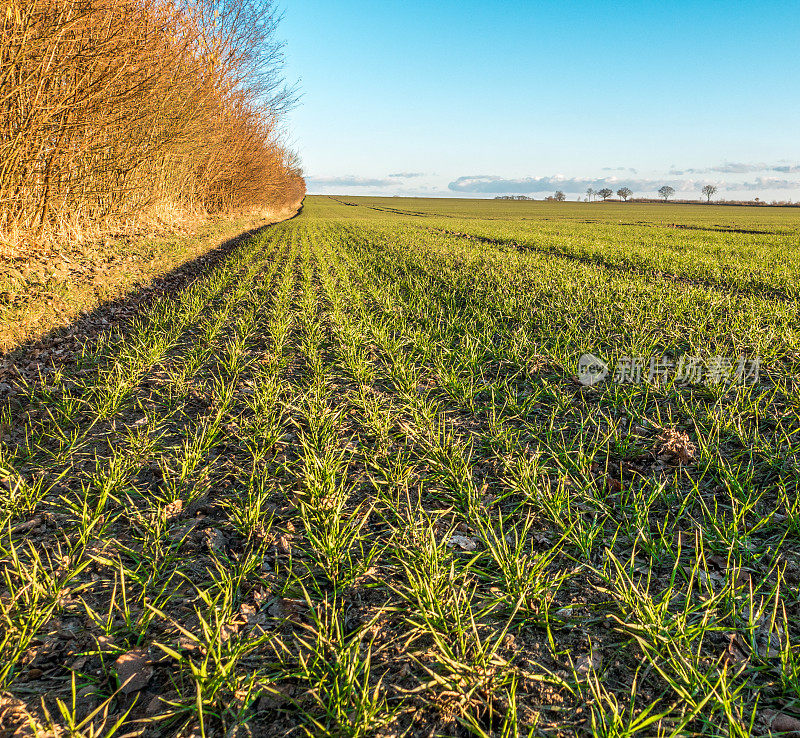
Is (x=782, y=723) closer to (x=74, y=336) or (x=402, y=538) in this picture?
(x=402, y=538)

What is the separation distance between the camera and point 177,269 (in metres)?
12.4

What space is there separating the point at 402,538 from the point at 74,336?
248 inches

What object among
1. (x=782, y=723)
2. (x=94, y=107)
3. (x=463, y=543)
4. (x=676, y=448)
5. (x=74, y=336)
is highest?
(x=94, y=107)

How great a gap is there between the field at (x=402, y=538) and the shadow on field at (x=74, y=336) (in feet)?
0.24

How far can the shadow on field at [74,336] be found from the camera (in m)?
5.30

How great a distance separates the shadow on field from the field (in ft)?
0.24

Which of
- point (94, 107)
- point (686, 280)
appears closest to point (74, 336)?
point (94, 107)

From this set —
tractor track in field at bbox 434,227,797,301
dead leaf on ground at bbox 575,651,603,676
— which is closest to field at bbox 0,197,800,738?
dead leaf on ground at bbox 575,651,603,676

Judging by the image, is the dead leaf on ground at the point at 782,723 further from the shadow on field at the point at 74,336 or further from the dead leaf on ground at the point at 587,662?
the shadow on field at the point at 74,336

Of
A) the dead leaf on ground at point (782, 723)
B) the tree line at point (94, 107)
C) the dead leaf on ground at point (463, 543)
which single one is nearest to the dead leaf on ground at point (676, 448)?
the dead leaf on ground at point (463, 543)

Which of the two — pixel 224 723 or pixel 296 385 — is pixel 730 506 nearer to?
pixel 224 723

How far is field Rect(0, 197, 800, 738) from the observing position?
1.93m

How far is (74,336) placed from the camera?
661cm

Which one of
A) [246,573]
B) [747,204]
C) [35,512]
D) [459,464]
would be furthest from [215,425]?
[747,204]
